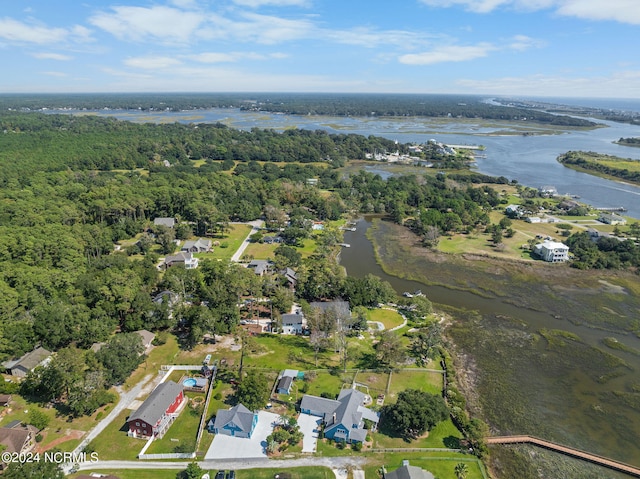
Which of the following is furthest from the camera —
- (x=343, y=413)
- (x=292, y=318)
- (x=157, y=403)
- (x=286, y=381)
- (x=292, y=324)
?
(x=292, y=318)

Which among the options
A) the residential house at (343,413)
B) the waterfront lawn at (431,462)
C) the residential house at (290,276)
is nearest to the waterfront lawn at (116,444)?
the residential house at (343,413)

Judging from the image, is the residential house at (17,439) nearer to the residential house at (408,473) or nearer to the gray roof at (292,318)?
the gray roof at (292,318)

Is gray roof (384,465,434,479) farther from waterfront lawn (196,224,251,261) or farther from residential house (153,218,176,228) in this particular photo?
residential house (153,218,176,228)

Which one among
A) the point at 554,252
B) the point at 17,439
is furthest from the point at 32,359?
the point at 554,252

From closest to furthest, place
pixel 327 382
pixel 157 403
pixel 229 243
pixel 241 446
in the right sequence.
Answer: pixel 241 446 < pixel 157 403 < pixel 327 382 < pixel 229 243

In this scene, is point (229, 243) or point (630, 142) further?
point (630, 142)

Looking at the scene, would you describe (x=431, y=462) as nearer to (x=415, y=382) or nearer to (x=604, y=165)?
(x=415, y=382)

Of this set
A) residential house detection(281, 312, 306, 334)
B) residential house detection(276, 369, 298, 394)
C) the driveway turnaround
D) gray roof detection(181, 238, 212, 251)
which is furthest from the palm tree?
gray roof detection(181, 238, 212, 251)
